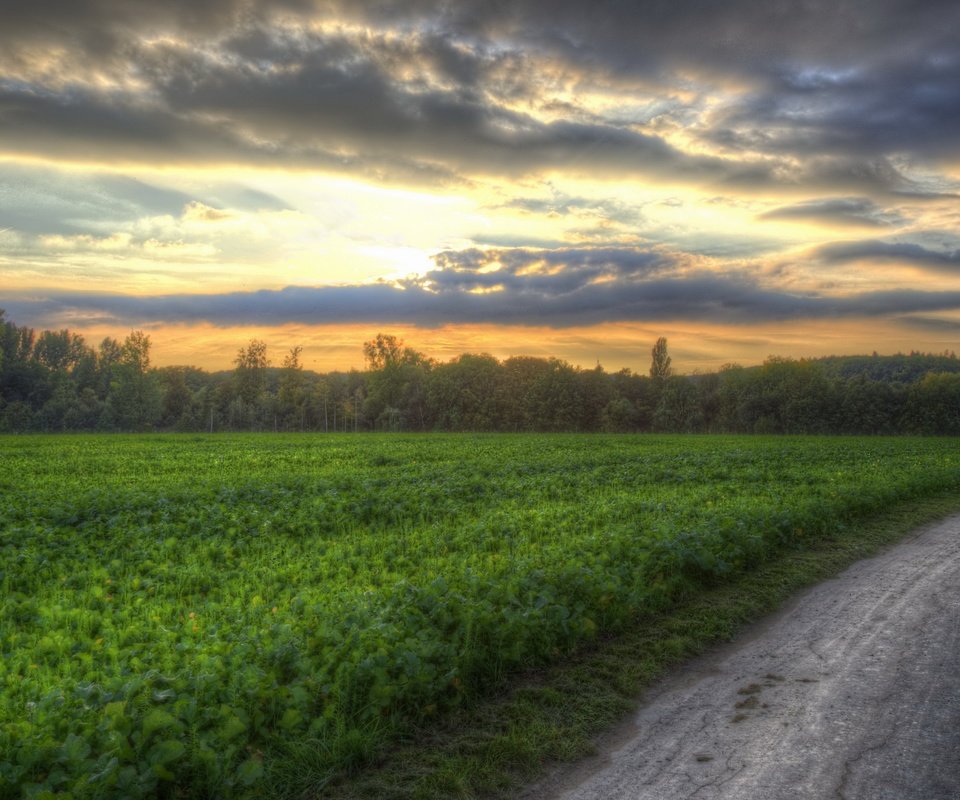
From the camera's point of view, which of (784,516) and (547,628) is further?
(784,516)

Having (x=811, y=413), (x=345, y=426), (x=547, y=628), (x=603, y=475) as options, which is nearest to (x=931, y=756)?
(x=547, y=628)

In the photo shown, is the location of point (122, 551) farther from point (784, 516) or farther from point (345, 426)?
point (345, 426)

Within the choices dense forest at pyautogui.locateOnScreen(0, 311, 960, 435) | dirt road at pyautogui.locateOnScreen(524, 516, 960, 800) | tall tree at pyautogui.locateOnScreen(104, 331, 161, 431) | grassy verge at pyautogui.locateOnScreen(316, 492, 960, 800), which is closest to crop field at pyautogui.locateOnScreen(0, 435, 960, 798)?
grassy verge at pyautogui.locateOnScreen(316, 492, 960, 800)

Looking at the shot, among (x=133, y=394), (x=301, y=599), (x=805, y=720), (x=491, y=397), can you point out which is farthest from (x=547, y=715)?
(x=133, y=394)

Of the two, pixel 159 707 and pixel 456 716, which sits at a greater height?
pixel 159 707

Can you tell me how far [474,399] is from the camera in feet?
335

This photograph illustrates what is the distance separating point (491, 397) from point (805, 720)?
96958mm

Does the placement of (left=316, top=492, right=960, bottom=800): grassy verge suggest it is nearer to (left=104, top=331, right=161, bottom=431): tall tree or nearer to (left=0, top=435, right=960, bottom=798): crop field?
(left=0, top=435, right=960, bottom=798): crop field

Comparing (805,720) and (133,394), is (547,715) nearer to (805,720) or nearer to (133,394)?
(805,720)

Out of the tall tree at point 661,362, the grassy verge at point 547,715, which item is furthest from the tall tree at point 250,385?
the grassy verge at point 547,715

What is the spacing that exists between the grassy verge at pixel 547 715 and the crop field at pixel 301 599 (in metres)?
0.23

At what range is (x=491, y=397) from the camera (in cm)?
10256

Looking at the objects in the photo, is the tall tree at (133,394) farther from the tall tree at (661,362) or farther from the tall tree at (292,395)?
the tall tree at (661,362)

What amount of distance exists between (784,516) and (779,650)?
6451 millimetres
